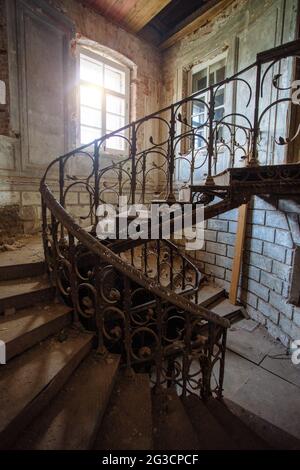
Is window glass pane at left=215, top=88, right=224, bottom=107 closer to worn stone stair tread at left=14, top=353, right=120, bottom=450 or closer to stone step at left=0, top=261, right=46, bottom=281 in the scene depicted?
stone step at left=0, top=261, right=46, bottom=281

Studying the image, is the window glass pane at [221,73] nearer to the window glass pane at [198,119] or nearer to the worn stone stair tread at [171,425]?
the window glass pane at [198,119]

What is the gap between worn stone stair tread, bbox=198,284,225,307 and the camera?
417cm

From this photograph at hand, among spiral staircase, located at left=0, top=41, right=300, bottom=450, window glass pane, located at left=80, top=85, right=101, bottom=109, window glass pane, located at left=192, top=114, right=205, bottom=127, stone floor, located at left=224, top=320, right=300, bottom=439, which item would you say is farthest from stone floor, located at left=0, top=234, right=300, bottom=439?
window glass pane, located at left=192, top=114, right=205, bottom=127

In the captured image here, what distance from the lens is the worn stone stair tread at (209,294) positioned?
4.17 meters

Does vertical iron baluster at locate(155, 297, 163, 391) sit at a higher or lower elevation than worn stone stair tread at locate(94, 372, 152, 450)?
higher

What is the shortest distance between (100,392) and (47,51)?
17.2 feet

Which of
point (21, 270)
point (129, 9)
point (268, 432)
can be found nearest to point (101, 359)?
point (21, 270)

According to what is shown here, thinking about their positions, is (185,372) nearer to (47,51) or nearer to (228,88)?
(228,88)

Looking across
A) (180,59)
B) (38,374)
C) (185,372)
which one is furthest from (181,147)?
(38,374)

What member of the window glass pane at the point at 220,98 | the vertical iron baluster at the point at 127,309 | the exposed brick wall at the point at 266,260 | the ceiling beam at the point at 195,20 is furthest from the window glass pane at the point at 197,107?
the vertical iron baluster at the point at 127,309

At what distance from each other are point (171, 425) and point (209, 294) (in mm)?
2857

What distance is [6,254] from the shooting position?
2.70 meters

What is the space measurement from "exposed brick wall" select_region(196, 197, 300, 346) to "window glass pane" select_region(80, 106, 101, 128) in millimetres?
3322

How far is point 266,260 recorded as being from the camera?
385 cm
